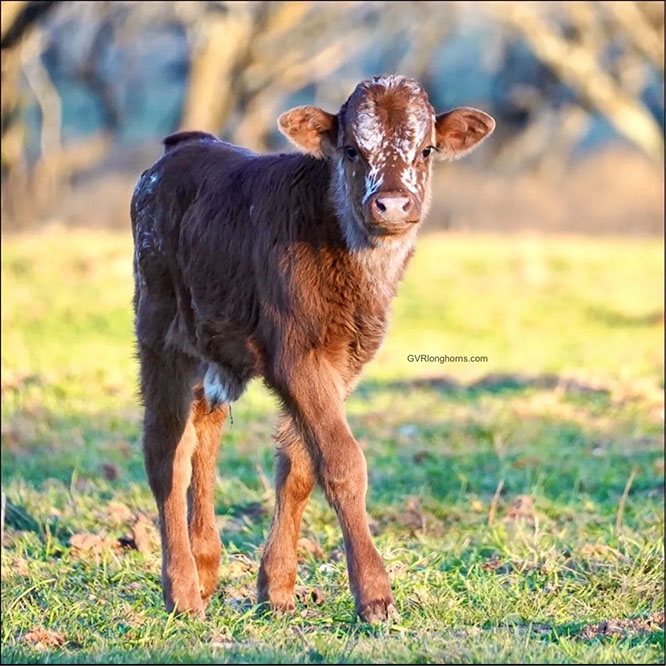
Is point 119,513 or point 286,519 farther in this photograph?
point 119,513

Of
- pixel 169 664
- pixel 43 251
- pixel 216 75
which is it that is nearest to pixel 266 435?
pixel 169 664

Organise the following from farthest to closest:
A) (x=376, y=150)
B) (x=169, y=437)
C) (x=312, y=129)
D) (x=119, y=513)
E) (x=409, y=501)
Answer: (x=409, y=501) → (x=119, y=513) → (x=169, y=437) → (x=312, y=129) → (x=376, y=150)

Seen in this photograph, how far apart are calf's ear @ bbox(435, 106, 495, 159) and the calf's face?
0.10 m

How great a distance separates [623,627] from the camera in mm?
6012

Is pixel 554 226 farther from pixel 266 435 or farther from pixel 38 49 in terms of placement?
pixel 266 435

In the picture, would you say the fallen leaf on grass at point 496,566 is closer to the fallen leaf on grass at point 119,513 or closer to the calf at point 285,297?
the calf at point 285,297

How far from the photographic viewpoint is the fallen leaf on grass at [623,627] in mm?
5889

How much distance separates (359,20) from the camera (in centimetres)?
3183

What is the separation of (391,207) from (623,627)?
208cm

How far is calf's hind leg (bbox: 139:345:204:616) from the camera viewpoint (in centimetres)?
662

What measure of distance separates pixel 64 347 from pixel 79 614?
28.8 ft

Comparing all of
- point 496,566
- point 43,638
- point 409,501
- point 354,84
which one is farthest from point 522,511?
point 354,84

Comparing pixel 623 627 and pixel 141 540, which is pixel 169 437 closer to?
pixel 141 540

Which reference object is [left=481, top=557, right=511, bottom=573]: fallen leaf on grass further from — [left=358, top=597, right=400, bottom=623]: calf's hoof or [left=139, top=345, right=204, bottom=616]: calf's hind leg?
[left=139, top=345, right=204, bottom=616]: calf's hind leg
